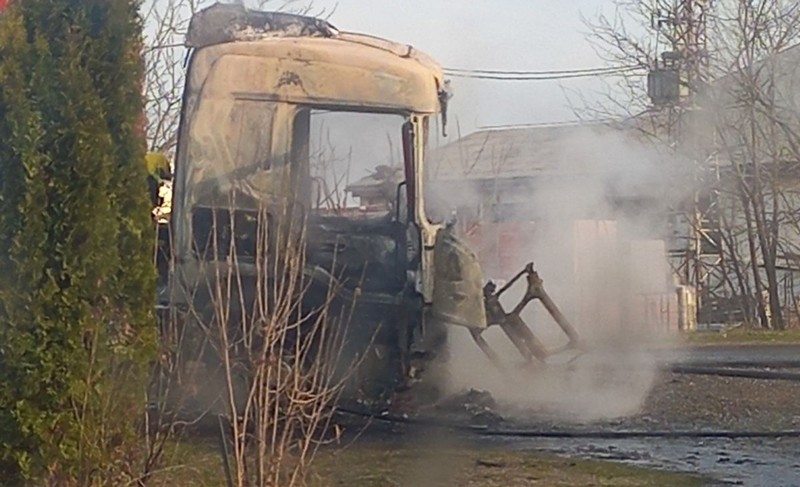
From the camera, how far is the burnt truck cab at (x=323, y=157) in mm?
9578

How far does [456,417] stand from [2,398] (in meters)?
5.82

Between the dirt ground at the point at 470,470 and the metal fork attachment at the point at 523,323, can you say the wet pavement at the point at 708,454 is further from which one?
the metal fork attachment at the point at 523,323

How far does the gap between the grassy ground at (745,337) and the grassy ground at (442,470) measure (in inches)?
539

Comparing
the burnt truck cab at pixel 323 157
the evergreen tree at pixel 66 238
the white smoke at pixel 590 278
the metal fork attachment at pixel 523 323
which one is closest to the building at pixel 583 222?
the white smoke at pixel 590 278

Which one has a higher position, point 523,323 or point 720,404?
point 523,323

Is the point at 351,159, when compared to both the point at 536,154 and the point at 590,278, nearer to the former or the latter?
the point at 590,278

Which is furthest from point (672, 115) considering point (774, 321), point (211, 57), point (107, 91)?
point (107, 91)

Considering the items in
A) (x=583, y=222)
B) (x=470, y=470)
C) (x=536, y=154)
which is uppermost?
(x=536, y=154)

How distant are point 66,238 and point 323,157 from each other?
5.02 m

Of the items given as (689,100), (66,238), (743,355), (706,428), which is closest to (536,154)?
(689,100)

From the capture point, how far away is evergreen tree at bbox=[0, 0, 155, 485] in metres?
5.30

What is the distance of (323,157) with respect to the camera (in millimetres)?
10281

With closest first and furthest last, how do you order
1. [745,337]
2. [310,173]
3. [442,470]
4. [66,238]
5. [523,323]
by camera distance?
1. [66,238]
2. [442,470]
3. [310,173]
4. [523,323]
5. [745,337]

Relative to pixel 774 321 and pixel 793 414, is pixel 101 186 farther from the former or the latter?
pixel 774 321
